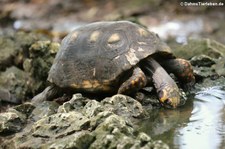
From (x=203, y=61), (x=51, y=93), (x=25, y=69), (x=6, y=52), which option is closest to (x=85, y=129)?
(x=51, y=93)

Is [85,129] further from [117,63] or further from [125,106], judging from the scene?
[117,63]

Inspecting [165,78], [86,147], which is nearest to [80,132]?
[86,147]

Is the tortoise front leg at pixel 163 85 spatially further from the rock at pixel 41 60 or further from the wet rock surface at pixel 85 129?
the rock at pixel 41 60

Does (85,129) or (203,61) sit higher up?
(85,129)

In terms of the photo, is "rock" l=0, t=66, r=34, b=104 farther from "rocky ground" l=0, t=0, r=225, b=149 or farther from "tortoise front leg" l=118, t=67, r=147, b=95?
"tortoise front leg" l=118, t=67, r=147, b=95

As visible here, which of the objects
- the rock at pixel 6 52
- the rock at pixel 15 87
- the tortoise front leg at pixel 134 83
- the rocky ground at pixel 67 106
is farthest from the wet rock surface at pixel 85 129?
the rock at pixel 6 52
